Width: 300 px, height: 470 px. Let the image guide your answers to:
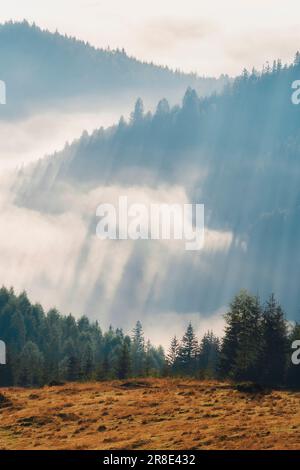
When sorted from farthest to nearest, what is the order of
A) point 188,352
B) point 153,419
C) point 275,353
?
point 188,352 < point 275,353 < point 153,419

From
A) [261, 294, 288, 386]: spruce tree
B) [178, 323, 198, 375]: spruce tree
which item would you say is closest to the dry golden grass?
[261, 294, 288, 386]: spruce tree

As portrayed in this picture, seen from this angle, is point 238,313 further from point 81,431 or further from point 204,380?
point 81,431

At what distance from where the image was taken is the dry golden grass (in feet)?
153

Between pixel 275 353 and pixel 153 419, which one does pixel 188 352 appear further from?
pixel 153 419

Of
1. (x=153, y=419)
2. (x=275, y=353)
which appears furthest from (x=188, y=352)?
(x=153, y=419)

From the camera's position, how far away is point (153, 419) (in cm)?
5472

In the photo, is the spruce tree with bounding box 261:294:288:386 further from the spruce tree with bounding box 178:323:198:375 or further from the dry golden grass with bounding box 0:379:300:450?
the spruce tree with bounding box 178:323:198:375

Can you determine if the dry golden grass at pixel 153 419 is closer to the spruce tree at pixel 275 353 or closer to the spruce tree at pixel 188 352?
the spruce tree at pixel 275 353

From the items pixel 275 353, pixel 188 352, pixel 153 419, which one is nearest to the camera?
pixel 153 419

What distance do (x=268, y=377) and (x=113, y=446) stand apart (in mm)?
29678

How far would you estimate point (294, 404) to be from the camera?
57594 millimetres

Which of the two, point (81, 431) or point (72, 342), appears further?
point (72, 342)
